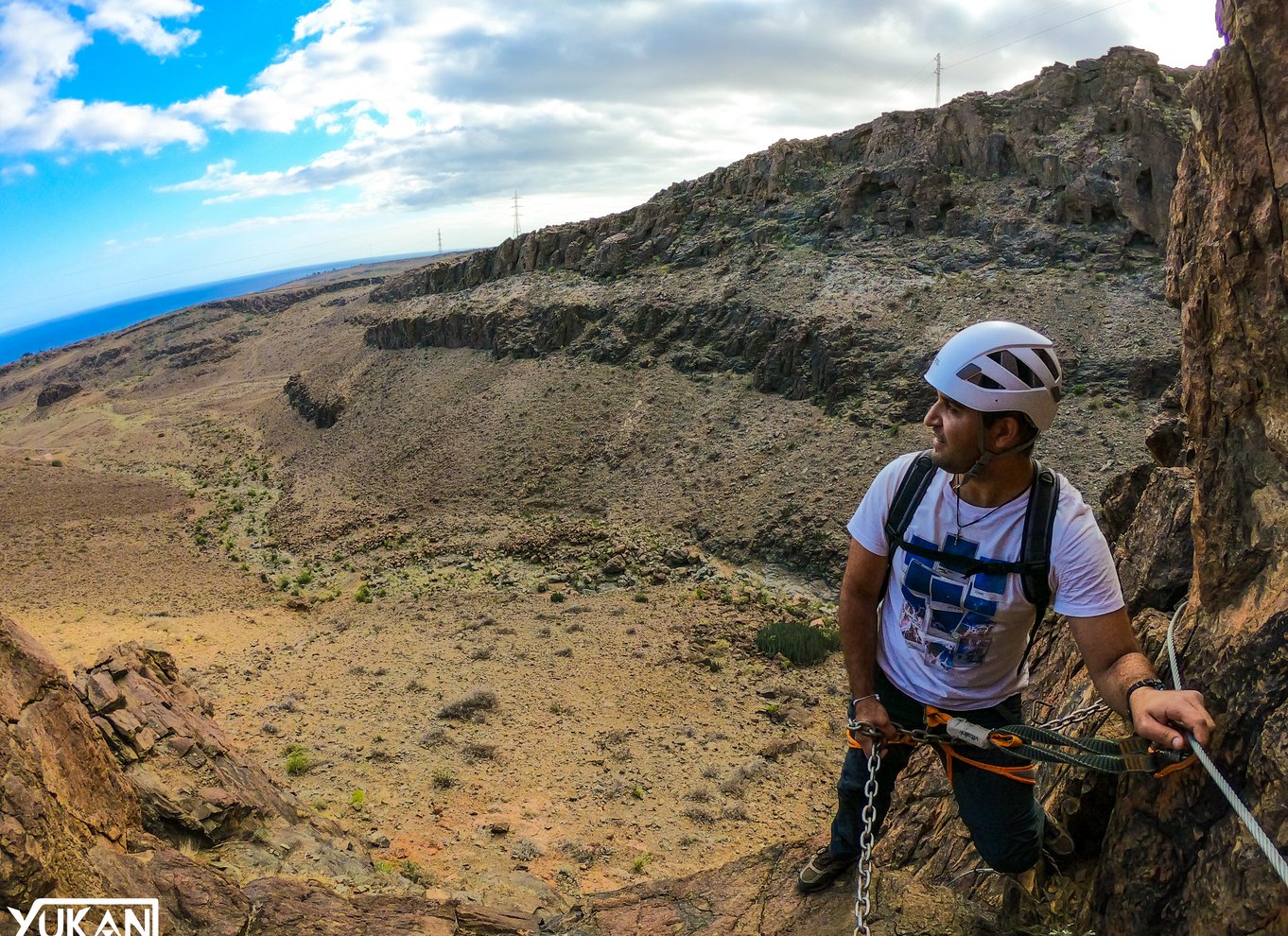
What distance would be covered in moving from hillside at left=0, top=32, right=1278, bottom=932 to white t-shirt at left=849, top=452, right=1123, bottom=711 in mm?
1163

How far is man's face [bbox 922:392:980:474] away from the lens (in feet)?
11.8

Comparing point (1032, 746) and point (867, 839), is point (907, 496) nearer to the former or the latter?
point (1032, 746)

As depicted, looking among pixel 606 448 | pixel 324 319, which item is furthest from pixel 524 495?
pixel 324 319

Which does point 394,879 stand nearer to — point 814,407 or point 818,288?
point 814,407

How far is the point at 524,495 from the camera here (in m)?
31.3

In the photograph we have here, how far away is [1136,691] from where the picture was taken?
3.19 metres

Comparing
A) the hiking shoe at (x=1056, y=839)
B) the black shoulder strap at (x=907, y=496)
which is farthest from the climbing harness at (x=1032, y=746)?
the black shoulder strap at (x=907, y=496)

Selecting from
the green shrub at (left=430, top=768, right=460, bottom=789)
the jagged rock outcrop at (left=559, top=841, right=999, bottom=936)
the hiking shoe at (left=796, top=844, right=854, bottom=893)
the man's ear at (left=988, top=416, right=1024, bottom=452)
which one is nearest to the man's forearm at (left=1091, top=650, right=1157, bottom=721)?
the man's ear at (left=988, top=416, right=1024, bottom=452)

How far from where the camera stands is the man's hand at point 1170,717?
2.98 metres

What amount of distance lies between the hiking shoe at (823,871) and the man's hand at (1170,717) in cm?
234

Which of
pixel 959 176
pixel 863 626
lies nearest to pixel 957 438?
pixel 863 626

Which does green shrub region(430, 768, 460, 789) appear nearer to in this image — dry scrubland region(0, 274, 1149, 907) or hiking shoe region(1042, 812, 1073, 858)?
dry scrubland region(0, 274, 1149, 907)

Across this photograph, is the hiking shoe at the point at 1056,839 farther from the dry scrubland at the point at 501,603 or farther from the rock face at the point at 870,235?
the rock face at the point at 870,235

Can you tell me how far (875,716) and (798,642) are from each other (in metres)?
15.5
